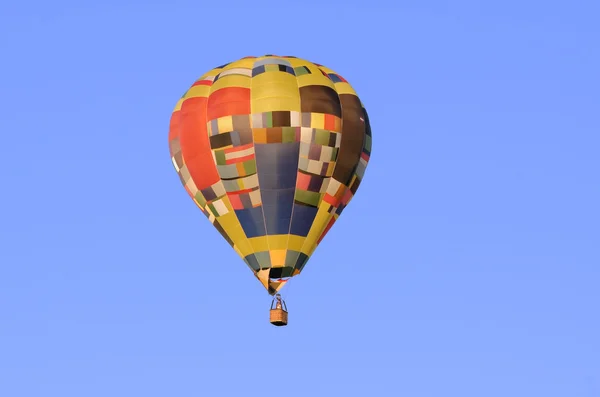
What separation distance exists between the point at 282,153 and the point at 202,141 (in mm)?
2397

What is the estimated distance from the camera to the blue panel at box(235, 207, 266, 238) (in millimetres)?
60531

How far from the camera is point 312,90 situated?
61156 mm

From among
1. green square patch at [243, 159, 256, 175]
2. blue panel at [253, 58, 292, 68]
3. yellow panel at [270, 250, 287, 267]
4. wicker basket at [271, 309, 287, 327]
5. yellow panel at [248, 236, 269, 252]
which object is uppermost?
blue panel at [253, 58, 292, 68]

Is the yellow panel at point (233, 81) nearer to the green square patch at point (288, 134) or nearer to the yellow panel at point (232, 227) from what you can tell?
the green square patch at point (288, 134)

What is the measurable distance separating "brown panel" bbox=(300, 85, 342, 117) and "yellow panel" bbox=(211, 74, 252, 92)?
162cm

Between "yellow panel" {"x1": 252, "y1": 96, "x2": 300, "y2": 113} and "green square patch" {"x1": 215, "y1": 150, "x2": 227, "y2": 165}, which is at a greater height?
"yellow panel" {"x1": 252, "y1": 96, "x2": 300, "y2": 113}

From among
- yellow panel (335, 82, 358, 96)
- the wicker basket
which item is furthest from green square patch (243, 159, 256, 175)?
the wicker basket

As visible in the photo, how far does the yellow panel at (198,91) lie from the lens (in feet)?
202

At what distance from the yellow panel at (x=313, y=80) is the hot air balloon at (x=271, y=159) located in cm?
3

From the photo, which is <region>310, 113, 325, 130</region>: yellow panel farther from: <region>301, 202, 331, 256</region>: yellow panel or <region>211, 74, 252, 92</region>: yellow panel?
<region>301, 202, 331, 256</region>: yellow panel

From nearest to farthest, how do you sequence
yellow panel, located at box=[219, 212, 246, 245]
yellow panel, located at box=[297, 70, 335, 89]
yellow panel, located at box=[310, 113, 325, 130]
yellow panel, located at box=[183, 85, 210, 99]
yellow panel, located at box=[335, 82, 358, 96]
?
yellow panel, located at box=[310, 113, 325, 130]
yellow panel, located at box=[219, 212, 246, 245]
yellow panel, located at box=[297, 70, 335, 89]
yellow panel, located at box=[183, 85, 210, 99]
yellow panel, located at box=[335, 82, 358, 96]

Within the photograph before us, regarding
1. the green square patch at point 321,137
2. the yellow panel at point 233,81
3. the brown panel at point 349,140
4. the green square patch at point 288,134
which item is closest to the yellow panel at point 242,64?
the yellow panel at point 233,81

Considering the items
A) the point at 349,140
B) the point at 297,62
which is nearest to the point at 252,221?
the point at 349,140

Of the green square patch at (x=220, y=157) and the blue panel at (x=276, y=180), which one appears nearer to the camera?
the blue panel at (x=276, y=180)
